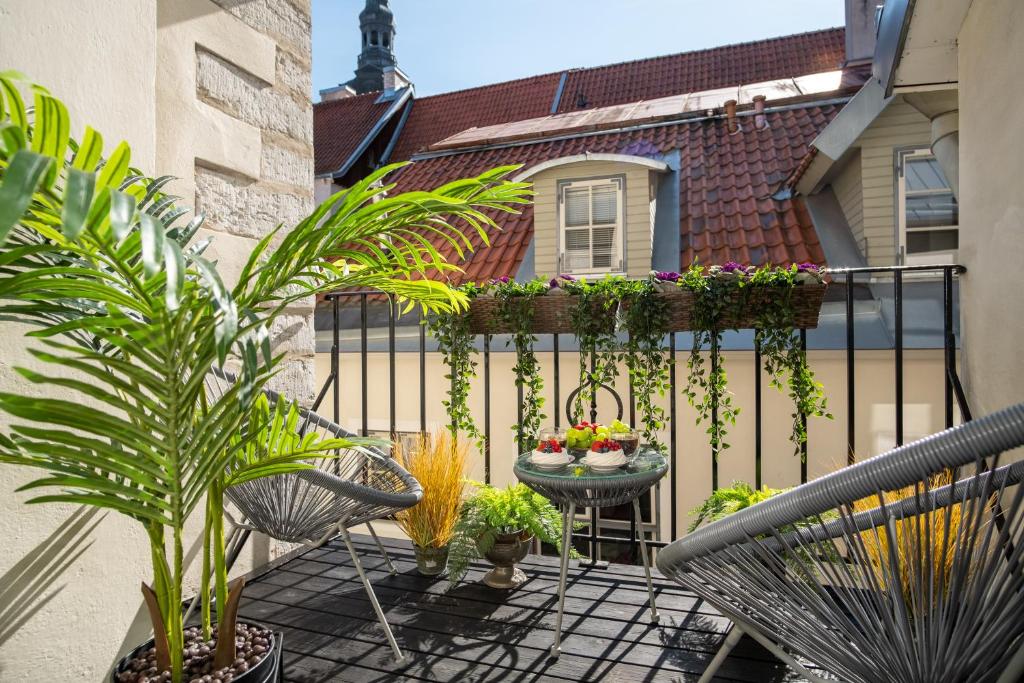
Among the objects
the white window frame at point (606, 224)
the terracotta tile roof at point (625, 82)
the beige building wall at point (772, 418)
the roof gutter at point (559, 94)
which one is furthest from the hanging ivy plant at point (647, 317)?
the roof gutter at point (559, 94)

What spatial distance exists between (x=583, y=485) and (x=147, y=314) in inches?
44.9

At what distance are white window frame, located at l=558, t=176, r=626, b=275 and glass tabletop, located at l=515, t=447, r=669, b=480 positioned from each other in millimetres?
3784

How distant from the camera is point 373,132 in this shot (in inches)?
367

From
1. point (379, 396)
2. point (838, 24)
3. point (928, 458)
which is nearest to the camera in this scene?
point (928, 458)

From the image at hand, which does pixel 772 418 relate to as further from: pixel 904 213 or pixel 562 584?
pixel 562 584

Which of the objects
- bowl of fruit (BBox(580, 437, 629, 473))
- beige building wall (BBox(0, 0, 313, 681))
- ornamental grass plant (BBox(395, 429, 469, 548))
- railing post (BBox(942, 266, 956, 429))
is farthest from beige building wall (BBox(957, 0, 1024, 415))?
beige building wall (BBox(0, 0, 313, 681))

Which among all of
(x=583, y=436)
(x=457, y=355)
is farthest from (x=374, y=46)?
(x=583, y=436)

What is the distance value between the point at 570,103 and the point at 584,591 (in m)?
8.76

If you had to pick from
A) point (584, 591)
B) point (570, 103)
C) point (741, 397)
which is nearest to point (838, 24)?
point (570, 103)

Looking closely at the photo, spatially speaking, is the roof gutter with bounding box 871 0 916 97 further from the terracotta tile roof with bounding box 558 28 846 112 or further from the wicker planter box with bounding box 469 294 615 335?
the terracotta tile roof with bounding box 558 28 846 112

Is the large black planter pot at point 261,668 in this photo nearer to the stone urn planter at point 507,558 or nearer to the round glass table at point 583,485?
the round glass table at point 583,485

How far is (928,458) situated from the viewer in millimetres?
849

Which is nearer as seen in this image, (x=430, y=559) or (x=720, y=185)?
(x=430, y=559)

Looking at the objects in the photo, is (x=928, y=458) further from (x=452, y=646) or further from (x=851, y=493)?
(x=452, y=646)
